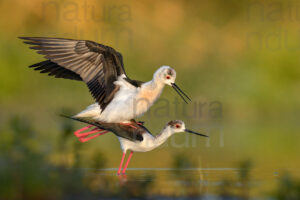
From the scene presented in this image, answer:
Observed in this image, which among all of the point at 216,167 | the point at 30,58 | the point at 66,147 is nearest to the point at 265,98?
the point at 30,58

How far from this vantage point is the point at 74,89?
61.1 feet

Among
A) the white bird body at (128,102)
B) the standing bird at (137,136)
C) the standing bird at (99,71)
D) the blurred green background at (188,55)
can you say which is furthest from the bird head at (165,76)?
the blurred green background at (188,55)

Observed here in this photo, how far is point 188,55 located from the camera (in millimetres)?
19781

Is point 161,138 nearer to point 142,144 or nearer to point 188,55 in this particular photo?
point 142,144

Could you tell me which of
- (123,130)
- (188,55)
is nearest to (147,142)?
(123,130)

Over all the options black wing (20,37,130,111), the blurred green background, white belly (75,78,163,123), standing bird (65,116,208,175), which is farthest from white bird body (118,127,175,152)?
the blurred green background

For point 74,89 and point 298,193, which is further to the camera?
point 74,89

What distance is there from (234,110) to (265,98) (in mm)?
987

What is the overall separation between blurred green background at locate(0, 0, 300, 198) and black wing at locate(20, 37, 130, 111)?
6.04 m

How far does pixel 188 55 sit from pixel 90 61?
9.68 metres

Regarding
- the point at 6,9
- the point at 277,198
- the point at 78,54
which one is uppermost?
the point at 6,9

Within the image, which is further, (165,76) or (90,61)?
(90,61)

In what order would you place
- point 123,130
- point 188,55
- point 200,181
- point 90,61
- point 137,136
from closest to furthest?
point 200,181, point 137,136, point 123,130, point 90,61, point 188,55

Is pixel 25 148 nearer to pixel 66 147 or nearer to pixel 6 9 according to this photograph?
pixel 66 147
